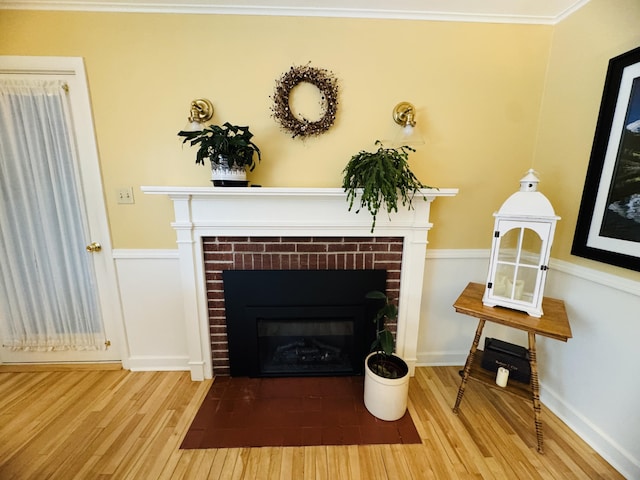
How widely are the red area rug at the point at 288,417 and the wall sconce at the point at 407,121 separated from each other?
1711 mm

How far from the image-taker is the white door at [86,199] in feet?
5.21

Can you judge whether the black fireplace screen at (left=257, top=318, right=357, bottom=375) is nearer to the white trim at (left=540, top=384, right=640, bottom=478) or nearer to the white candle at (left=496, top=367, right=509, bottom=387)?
the white candle at (left=496, top=367, right=509, bottom=387)

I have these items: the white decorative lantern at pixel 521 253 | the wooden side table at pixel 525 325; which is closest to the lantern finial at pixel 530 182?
the white decorative lantern at pixel 521 253

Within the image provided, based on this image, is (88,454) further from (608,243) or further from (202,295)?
(608,243)

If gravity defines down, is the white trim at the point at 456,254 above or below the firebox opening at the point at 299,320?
above

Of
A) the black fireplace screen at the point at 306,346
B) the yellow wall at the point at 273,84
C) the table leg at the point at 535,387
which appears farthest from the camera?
the black fireplace screen at the point at 306,346

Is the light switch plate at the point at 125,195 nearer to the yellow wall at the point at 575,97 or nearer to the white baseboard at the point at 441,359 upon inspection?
the white baseboard at the point at 441,359

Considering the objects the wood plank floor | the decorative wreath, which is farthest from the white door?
the decorative wreath

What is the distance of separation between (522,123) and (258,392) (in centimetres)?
255

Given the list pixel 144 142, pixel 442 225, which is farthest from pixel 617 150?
pixel 144 142

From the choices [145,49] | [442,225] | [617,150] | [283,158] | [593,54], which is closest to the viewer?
[617,150]

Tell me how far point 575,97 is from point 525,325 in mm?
1386

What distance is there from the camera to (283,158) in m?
1.74

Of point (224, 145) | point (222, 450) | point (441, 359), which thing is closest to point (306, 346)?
point (222, 450)
